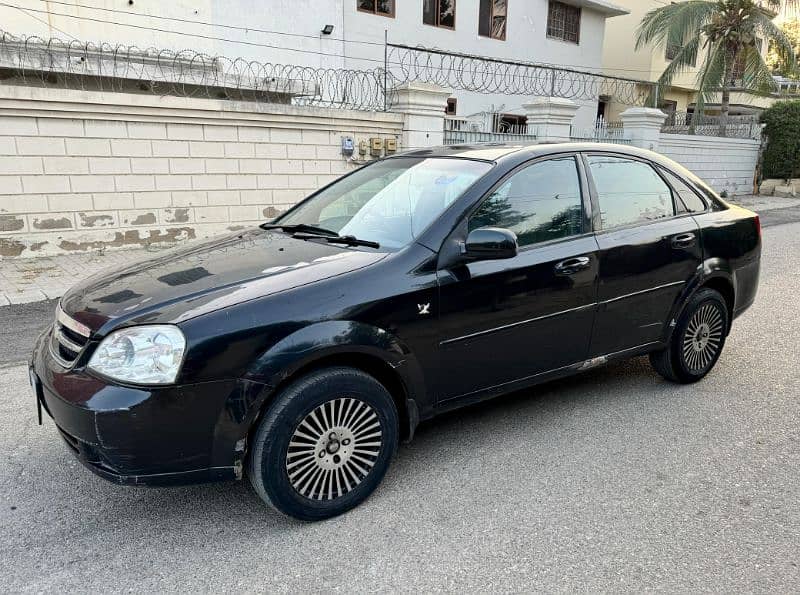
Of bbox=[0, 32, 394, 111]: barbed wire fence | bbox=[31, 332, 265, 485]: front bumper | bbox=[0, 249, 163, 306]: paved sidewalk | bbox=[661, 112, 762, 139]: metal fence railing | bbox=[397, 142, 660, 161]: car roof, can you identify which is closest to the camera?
bbox=[31, 332, 265, 485]: front bumper

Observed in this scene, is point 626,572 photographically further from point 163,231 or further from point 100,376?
point 163,231

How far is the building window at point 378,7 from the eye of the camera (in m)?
15.6

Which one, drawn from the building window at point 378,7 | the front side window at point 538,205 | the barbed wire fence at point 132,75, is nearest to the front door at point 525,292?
the front side window at point 538,205

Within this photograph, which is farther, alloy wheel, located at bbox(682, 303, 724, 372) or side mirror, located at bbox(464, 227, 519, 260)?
alloy wheel, located at bbox(682, 303, 724, 372)

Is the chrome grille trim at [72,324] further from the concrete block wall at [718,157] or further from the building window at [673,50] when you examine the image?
the building window at [673,50]

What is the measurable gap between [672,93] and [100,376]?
30.1m

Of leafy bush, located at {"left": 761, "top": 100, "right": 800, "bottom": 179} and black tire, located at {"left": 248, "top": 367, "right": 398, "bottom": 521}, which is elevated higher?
leafy bush, located at {"left": 761, "top": 100, "right": 800, "bottom": 179}

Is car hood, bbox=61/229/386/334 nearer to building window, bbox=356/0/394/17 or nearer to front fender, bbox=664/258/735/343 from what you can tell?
front fender, bbox=664/258/735/343

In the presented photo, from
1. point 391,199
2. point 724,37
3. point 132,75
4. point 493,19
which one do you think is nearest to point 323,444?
point 391,199

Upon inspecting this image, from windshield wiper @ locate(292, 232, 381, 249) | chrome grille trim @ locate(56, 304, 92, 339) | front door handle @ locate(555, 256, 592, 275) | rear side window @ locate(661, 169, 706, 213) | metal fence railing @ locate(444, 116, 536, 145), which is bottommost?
chrome grille trim @ locate(56, 304, 92, 339)

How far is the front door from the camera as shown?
126 inches

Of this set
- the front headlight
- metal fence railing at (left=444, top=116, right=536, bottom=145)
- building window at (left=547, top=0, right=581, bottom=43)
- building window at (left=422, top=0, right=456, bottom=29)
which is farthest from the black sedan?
→ building window at (left=547, top=0, right=581, bottom=43)

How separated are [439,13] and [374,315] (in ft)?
55.2

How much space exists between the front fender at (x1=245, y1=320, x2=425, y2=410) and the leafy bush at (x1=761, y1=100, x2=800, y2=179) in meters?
20.9
